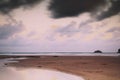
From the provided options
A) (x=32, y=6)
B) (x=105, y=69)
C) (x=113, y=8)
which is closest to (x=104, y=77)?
(x=105, y=69)

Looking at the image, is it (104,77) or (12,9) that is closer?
(104,77)

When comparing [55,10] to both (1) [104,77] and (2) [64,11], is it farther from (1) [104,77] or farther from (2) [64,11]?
(1) [104,77]

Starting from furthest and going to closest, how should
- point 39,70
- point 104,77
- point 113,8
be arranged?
point 39,70
point 113,8
point 104,77

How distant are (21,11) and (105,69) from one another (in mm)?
1955

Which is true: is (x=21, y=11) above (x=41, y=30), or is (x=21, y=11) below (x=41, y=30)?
above

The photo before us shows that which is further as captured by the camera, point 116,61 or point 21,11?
point 116,61

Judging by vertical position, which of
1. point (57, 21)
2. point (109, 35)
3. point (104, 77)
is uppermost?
point (57, 21)

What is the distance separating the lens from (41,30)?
16.6 feet

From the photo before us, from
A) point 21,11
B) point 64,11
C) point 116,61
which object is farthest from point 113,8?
point 21,11

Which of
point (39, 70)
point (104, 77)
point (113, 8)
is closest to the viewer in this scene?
point (104, 77)

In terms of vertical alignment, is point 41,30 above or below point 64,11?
below

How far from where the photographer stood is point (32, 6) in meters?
5.06

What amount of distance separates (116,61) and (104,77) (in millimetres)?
1140

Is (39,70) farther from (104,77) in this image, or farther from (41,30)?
(104,77)
